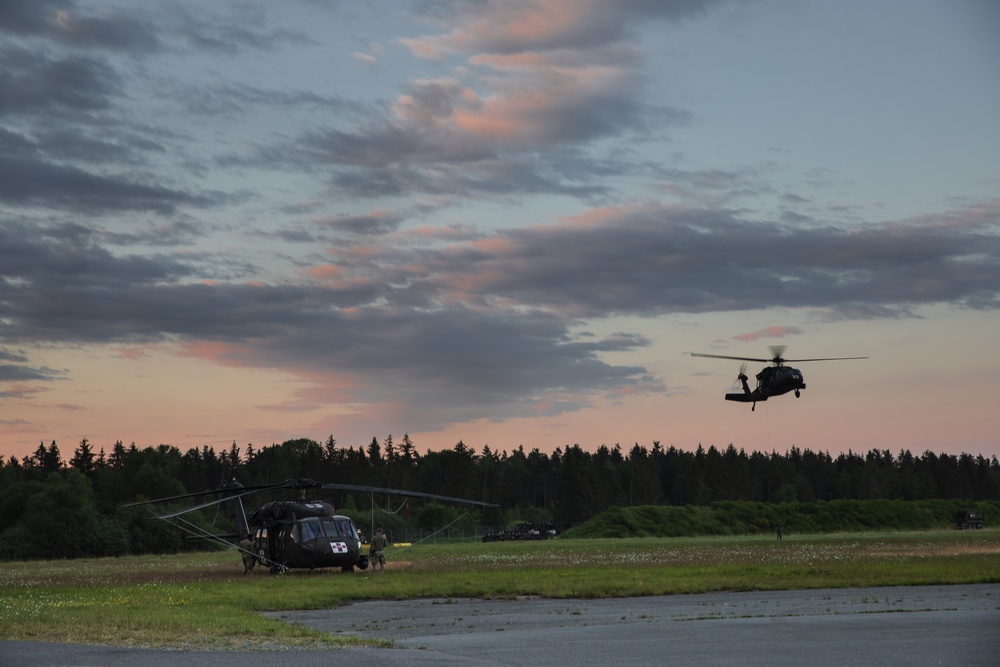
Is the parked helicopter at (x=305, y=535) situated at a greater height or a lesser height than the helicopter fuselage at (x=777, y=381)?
lesser

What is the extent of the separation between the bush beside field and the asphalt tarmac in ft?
257

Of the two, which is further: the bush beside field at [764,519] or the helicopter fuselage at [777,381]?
the bush beside field at [764,519]

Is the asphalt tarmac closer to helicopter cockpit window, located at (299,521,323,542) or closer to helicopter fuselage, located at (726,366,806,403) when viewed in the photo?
helicopter cockpit window, located at (299,521,323,542)

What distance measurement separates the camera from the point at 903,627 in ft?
61.0

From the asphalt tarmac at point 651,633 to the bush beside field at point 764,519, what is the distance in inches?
3078

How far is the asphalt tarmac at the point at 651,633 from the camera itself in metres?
15.3

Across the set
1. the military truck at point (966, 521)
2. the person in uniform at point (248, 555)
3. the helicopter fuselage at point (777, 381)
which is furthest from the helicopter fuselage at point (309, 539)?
the military truck at point (966, 521)

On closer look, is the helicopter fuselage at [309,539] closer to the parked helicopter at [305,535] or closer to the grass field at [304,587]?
the parked helicopter at [305,535]

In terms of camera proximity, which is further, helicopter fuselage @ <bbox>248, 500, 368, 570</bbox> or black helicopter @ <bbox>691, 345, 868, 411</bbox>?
black helicopter @ <bbox>691, 345, 868, 411</bbox>

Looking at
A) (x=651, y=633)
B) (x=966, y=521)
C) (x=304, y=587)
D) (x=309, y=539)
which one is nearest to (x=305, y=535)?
(x=309, y=539)

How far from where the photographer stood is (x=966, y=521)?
11894cm

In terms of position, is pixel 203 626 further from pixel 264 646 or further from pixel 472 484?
pixel 472 484

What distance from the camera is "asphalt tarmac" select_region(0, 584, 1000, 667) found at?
50.3 ft

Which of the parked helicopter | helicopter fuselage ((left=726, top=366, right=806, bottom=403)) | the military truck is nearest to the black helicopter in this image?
helicopter fuselage ((left=726, top=366, right=806, bottom=403))
